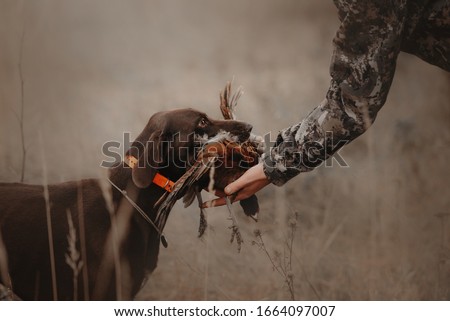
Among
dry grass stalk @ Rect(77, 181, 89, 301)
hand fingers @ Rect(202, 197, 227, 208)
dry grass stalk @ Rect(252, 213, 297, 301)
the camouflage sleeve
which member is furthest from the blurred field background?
the camouflage sleeve

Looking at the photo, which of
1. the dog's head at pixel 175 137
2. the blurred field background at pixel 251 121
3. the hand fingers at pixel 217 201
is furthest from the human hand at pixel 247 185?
the blurred field background at pixel 251 121

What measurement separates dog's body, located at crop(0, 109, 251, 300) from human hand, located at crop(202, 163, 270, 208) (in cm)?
30

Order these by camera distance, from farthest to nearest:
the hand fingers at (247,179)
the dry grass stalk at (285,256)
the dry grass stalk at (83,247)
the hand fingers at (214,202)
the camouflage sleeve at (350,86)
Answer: the dry grass stalk at (285,256) < the hand fingers at (214,202) < the dry grass stalk at (83,247) < the hand fingers at (247,179) < the camouflage sleeve at (350,86)

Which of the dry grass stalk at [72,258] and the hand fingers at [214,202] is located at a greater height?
the hand fingers at [214,202]

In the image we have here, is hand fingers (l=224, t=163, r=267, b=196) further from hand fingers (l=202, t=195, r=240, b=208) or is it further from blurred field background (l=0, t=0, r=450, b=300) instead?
blurred field background (l=0, t=0, r=450, b=300)

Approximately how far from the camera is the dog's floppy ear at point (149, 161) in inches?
132

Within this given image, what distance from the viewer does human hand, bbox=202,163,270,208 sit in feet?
10.5

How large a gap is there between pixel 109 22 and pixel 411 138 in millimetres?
2281

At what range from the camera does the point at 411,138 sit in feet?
14.6

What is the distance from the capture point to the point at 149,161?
3354mm

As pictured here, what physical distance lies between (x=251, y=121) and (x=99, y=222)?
139 centimetres

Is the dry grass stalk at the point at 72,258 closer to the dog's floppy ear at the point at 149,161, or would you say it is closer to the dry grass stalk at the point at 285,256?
the dog's floppy ear at the point at 149,161

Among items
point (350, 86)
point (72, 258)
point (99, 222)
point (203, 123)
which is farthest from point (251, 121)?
point (72, 258)

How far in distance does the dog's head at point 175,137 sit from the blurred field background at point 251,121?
26.1 inches
